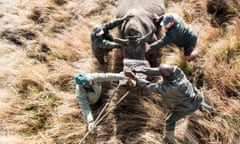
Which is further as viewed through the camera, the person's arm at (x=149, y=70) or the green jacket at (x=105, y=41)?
the green jacket at (x=105, y=41)

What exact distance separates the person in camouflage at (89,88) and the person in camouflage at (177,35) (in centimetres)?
79

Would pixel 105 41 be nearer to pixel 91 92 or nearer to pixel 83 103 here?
pixel 91 92

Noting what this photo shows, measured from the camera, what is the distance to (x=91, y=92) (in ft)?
20.1

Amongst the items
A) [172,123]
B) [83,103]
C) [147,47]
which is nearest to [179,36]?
[147,47]

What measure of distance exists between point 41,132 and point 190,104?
101 inches

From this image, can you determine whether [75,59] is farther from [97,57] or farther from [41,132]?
[41,132]

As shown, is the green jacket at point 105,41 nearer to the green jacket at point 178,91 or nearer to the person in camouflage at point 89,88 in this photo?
the person in camouflage at point 89,88

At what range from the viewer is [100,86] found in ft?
20.3

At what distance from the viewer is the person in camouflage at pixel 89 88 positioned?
5.80m

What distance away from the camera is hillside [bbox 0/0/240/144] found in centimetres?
579

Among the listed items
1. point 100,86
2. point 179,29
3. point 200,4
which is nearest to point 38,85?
point 100,86

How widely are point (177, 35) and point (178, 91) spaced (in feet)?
4.15

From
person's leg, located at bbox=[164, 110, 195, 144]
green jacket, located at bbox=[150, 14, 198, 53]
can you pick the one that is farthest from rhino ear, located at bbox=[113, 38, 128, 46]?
person's leg, located at bbox=[164, 110, 195, 144]

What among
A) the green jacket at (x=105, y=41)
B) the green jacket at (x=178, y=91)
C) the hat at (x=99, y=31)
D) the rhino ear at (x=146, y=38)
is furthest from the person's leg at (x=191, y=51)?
the hat at (x=99, y=31)
